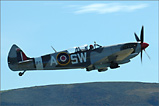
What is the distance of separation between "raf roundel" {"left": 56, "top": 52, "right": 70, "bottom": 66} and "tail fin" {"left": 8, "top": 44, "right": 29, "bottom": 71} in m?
3.93

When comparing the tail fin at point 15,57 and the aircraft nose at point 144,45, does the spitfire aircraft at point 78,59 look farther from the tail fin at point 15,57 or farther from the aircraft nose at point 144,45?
the aircraft nose at point 144,45

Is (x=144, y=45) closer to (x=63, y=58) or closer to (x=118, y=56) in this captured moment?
(x=118, y=56)

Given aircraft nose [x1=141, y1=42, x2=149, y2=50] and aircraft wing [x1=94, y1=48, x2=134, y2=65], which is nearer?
aircraft wing [x1=94, y1=48, x2=134, y2=65]

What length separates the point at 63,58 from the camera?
38.8 meters

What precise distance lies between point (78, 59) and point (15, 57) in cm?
765

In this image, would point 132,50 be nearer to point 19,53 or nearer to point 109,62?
point 109,62

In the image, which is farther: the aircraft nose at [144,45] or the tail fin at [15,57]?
the aircraft nose at [144,45]

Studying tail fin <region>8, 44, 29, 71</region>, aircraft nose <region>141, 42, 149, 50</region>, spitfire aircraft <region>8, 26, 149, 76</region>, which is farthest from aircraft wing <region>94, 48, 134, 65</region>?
tail fin <region>8, 44, 29, 71</region>

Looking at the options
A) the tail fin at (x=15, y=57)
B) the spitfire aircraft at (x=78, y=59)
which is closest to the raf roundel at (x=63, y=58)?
the spitfire aircraft at (x=78, y=59)

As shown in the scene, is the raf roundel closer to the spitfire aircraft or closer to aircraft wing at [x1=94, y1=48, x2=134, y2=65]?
the spitfire aircraft

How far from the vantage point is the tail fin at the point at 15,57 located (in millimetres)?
39478

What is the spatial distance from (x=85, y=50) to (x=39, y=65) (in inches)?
216

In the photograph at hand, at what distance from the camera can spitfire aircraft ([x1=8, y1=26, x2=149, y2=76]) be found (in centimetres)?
3859

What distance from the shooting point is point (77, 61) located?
38.5 meters
